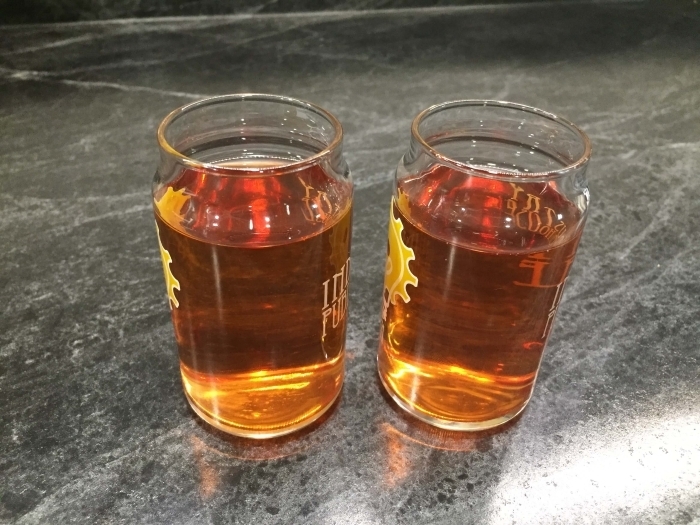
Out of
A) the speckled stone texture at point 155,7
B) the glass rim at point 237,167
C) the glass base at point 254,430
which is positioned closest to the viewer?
the glass rim at point 237,167

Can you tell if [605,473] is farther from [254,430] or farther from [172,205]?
[172,205]

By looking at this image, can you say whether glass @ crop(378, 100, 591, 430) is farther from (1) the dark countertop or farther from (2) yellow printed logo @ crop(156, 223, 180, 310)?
(2) yellow printed logo @ crop(156, 223, 180, 310)

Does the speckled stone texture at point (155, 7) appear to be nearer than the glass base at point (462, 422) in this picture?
No

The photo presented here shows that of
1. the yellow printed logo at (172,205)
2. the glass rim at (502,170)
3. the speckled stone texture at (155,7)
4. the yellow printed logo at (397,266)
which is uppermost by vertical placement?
the glass rim at (502,170)

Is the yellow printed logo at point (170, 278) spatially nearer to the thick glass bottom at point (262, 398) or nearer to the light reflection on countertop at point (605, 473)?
the thick glass bottom at point (262, 398)

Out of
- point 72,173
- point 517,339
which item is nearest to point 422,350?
point 517,339

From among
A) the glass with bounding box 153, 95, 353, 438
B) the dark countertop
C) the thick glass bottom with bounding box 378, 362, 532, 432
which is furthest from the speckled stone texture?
the thick glass bottom with bounding box 378, 362, 532, 432

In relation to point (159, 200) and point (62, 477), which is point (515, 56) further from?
point (62, 477)

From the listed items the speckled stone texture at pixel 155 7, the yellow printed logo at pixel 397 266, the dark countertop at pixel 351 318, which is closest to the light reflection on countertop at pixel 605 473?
the dark countertop at pixel 351 318

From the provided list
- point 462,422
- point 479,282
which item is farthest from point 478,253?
point 462,422
